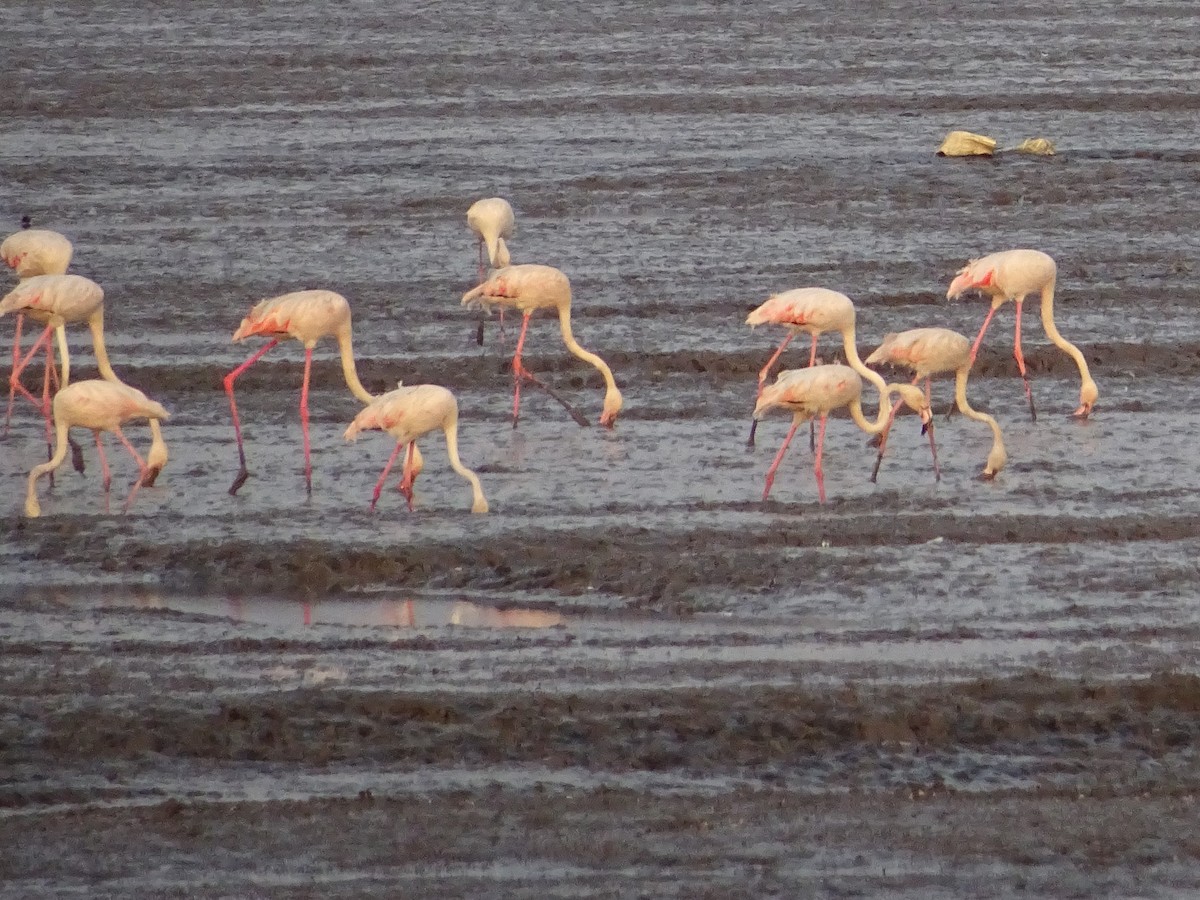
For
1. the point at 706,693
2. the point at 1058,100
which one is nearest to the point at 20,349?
the point at 706,693

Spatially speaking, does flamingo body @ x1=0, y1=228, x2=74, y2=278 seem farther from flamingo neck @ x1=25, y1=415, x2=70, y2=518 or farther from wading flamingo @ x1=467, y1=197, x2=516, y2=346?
wading flamingo @ x1=467, y1=197, x2=516, y2=346

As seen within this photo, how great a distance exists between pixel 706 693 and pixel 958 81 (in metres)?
10.3

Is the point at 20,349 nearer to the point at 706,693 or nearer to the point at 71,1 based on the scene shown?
the point at 706,693

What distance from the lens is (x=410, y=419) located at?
25.9ft

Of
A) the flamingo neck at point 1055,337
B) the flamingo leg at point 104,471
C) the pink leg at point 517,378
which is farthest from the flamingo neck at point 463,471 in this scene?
the flamingo neck at point 1055,337

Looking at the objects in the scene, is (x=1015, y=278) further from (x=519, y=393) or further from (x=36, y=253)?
(x=36, y=253)

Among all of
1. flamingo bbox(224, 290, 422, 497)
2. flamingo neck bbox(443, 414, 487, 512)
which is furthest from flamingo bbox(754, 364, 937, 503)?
flamingo bbox(224, 290, 422, 497)

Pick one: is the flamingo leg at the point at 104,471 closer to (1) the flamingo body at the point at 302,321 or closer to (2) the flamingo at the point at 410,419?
(1) the flamingo body at the point at 302,321

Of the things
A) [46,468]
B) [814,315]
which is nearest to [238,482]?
[46,468]

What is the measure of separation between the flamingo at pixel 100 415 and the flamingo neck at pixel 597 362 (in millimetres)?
1867

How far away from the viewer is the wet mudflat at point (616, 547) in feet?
17.7

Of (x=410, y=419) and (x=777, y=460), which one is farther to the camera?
(x=777, y=460)

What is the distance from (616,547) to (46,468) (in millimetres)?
2081

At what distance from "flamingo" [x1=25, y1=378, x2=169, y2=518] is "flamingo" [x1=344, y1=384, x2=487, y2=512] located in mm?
773
